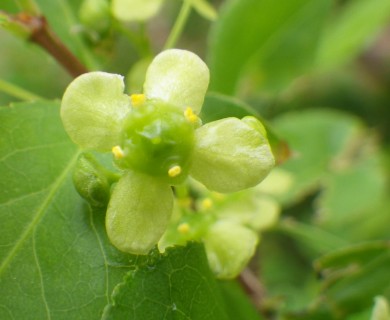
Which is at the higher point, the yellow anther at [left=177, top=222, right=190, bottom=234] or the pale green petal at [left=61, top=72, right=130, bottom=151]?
the pale green petal at [left=61, top=72, right=130, bottom=151]

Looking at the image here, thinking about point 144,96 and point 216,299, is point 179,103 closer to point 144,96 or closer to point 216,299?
point 144,96

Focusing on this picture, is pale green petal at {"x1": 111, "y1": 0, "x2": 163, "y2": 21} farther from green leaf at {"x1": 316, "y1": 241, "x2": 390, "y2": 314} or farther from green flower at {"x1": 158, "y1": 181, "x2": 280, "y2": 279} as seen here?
green leaf at {"x1": 316, "y1": 241, "x2": 390, "y2": 314}

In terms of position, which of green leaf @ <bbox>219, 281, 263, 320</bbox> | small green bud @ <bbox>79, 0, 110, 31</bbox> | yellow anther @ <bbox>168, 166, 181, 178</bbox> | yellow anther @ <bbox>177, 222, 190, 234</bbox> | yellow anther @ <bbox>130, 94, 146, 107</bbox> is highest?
yellow anther @ <bbox>130, 94, 146, 107</bbox>

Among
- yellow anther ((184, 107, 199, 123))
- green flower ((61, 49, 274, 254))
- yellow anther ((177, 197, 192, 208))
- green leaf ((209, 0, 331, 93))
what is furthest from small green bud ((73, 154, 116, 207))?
green leaf ((209, 0, 331, 93))

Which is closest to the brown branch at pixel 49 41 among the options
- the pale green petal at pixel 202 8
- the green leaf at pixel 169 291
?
the pale green petal at pixel 202 8

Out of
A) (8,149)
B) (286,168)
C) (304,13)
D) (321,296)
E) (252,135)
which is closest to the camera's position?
(252,135)

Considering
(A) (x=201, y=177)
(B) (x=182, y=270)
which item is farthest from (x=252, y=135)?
(B) (x=182, y=270)

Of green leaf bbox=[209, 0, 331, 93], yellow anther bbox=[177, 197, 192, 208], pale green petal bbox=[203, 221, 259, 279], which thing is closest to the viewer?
pale green petal bbox=[203, 221, 259, 279]
